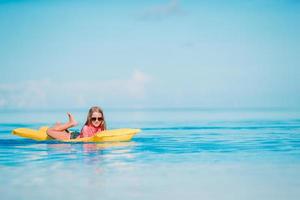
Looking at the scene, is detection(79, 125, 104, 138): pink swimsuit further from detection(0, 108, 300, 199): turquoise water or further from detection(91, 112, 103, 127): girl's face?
detection(0, 108, 300, 199): turquoise water

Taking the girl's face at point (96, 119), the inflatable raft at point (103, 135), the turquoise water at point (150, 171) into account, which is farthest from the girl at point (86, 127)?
the turquoise water at point (150, 171)

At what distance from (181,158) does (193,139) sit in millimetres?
4698

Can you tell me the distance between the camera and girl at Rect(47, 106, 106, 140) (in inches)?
516

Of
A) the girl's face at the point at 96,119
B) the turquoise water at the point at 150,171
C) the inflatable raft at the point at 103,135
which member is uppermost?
the girl's face at the point at 96,119

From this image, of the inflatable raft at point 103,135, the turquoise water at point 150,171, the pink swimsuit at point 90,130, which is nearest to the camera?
the turquoise water at point 150,171

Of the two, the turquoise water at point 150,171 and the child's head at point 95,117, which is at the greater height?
the child's head at point 95,117

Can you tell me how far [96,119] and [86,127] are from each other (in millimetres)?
312

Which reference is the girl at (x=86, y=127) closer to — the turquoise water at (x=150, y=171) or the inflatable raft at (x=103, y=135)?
the inflatable raft at (x=103, y=135)

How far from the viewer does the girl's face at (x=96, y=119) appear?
1312 cm

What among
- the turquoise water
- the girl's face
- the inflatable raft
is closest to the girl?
the girl's face

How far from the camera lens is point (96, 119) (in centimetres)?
1321

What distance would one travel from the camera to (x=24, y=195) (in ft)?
22.9

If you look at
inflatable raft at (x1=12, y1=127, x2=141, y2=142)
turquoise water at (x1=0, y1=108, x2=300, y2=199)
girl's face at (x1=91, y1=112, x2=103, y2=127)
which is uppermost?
girl's face at (x1=91, y1=112, x2=103, y2=127)

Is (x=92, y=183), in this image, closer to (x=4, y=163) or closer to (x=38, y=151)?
(x=4, y=163)
